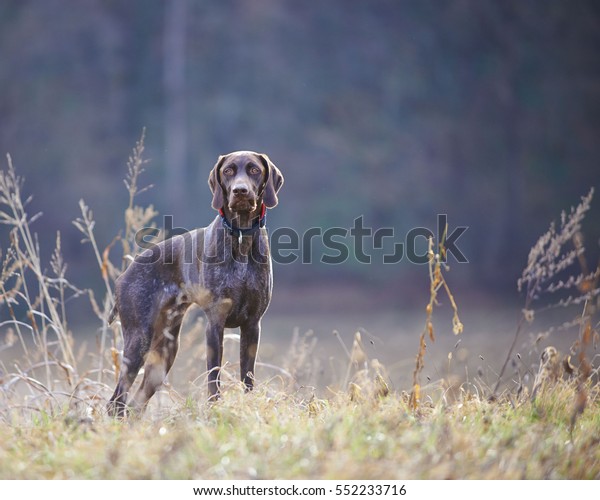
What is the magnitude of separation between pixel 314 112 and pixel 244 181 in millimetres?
16471

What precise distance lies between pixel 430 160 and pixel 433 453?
18.0m

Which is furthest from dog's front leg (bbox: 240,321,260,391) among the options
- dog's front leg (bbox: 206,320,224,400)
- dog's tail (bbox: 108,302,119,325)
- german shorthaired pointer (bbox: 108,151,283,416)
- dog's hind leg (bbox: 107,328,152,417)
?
dog's tail (bbox: 108,302,119,325)

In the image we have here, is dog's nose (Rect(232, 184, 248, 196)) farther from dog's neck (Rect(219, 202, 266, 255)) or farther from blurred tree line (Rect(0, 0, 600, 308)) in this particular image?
blurred tree line (Rect(0, 0, 600, 308))

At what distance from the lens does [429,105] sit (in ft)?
67.7

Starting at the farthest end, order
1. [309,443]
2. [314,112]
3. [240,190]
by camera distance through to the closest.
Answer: [314,112]
[240,190]
[309,443]

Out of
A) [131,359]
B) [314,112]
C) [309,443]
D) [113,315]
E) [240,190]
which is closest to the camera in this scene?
[309,443]

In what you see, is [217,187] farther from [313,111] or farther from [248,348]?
[313,111]

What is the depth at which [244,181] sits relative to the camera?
451 centimetres

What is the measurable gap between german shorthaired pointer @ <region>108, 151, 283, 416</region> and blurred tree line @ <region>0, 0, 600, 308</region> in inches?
528

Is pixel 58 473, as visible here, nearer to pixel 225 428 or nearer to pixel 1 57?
pixel 225 428

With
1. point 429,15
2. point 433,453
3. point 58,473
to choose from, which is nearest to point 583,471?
point 433,453

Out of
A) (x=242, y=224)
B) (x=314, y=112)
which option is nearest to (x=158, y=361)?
(x=242, y=224)

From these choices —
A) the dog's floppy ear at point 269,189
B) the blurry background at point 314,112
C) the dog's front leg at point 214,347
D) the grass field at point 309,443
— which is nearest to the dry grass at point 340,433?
the grass field at point 309,443

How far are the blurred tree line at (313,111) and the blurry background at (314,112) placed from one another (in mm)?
40
